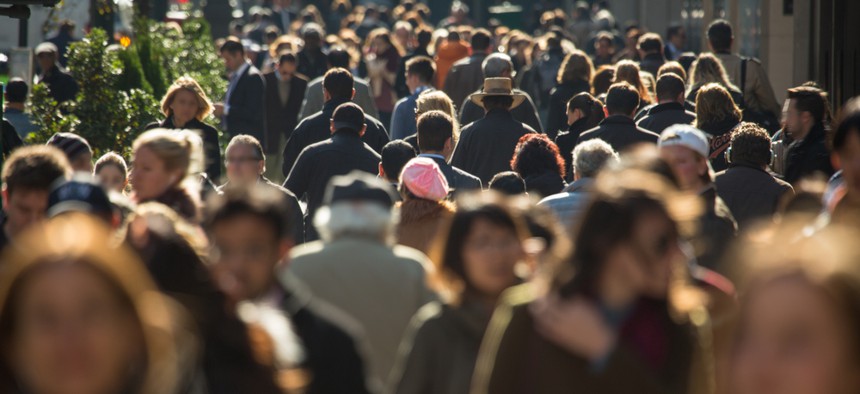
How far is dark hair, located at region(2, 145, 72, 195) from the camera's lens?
683 centimetres

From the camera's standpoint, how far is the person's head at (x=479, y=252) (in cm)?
511

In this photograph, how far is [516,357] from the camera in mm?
4051

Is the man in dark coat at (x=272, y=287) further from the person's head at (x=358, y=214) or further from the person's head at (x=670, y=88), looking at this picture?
the person's head at (x=670, y=88)

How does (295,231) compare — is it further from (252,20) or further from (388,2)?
(388,2)

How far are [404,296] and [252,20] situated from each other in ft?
98.4

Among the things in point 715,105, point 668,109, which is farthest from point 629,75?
point 715,105

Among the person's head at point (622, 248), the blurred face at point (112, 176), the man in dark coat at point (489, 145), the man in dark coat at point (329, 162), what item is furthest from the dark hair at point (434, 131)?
the person's head at point (622, 248)

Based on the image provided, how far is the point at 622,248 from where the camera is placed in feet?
12.7

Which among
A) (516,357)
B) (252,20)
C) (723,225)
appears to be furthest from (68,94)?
(252,20)

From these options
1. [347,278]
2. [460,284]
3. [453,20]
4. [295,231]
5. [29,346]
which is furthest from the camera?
[453,20]

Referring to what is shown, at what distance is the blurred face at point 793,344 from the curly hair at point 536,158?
23.5 feet

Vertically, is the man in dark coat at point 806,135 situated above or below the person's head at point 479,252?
below

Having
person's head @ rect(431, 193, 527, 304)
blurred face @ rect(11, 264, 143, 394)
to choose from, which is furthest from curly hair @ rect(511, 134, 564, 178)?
blurred face @ rect(11, 264, 143, 394)

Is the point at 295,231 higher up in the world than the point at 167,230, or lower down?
lower down
